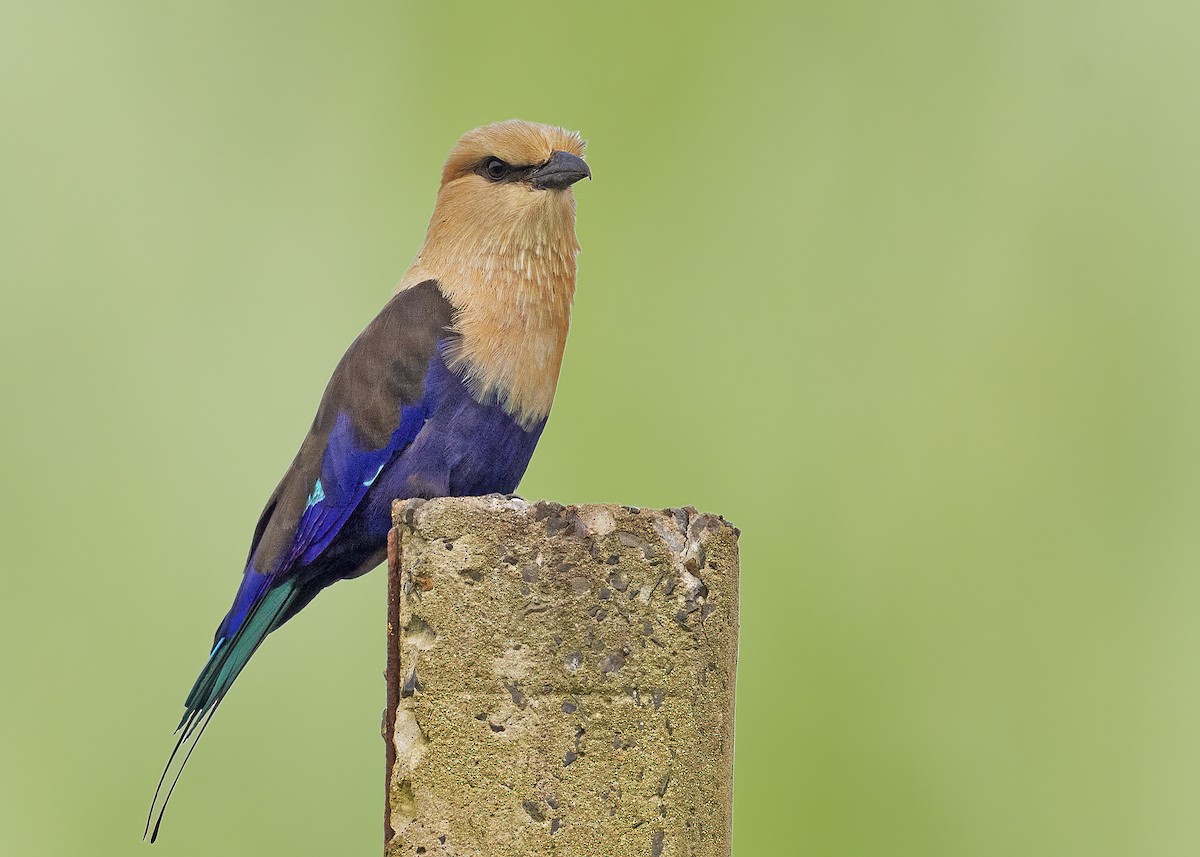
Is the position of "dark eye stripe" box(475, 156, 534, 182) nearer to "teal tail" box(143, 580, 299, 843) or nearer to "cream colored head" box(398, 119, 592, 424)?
"cream colored head" box(398, 119, 592, 424)

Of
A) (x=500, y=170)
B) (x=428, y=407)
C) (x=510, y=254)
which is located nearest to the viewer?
(x=428, y=407)

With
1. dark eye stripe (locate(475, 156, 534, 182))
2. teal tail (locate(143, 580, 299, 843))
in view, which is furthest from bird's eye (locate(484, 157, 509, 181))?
teal tail (locate(143, 580, 299, 843))

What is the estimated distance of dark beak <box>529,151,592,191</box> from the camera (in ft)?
14.4

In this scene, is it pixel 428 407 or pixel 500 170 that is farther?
pixel 500 170

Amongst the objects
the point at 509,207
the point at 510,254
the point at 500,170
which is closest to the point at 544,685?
the point at 510,254

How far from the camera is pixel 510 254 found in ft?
14.2

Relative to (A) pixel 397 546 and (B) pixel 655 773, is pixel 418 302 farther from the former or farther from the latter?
(B) pixel 655 773

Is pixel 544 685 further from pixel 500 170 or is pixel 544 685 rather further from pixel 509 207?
pixel 500 170

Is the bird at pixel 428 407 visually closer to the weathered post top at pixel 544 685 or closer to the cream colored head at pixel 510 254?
the cream colored head at pixel 510 254

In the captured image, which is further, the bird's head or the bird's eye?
the bird's eye

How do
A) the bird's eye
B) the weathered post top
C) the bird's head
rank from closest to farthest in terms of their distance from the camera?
the weathered post top < the bird's head < the bird's eye

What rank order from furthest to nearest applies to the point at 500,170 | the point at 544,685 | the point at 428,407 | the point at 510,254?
the point at 500,170, the point at 510,254, the point at 428,407, the point at 544,685

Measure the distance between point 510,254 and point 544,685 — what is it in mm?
1631

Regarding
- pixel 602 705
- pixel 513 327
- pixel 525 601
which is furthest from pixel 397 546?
pixel 513 327
